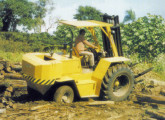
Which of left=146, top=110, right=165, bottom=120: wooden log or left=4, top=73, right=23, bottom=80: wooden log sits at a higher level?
left=4, top=73, right=23, bottom=80: wooden log

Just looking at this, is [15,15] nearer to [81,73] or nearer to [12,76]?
[12,76]

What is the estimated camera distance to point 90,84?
758 centimetres

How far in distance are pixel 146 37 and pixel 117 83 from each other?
7.77m

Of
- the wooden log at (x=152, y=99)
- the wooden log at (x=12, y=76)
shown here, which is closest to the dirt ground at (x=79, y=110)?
the wooden log at (x=152, y=99)

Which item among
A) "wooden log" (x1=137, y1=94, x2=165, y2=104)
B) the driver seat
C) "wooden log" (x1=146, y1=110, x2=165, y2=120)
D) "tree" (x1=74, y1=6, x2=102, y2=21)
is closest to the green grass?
"wooden log" (x1=137, y1=94, x2=165, y2=104)

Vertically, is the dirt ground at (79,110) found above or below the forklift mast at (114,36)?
below

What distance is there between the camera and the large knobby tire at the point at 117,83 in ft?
25.2

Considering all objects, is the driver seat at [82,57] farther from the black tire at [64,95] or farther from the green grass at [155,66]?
the green grass at [155,66]

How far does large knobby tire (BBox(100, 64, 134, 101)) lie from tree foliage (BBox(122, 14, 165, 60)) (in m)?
7.07

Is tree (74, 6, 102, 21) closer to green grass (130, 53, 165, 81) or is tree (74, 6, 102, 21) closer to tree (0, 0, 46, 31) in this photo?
tree (0, 0, 46, 31)

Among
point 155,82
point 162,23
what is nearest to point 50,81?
point 155,82

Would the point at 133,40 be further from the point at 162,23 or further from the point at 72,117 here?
the point at 72,117

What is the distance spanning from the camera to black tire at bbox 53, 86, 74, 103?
7148 mm

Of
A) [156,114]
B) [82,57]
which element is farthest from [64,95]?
[156,114]
